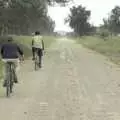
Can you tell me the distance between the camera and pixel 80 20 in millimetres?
133375

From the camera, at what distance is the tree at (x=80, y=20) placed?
5251 inches

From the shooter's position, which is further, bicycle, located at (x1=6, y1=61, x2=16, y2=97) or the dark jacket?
the dark jacket

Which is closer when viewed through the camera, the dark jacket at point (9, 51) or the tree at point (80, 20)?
the dark jacket at point (9, 51)

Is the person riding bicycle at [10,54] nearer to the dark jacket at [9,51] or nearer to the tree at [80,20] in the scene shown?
the dark jacket at [9,51]

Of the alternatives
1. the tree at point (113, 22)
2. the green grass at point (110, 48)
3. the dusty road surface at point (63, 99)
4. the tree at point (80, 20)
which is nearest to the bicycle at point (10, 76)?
the dusty road surface at point (63, 99)

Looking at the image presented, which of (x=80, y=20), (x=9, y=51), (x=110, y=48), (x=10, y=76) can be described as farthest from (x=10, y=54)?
(x=80, y=20)

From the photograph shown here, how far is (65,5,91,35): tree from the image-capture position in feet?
438

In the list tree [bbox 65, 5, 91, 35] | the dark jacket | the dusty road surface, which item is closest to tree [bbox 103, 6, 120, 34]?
tree [bbox 65, 5, 91, 35]

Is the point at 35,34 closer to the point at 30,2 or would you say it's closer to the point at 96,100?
the point at 96,100

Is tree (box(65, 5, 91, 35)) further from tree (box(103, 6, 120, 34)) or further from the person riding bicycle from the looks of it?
the person riding bicycle

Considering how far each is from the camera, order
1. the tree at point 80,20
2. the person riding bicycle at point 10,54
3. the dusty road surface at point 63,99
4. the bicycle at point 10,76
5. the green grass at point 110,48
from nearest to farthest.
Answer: the dusty road surface at point 63,99 → the bicycle at point 10,76 → the person riding bicycle at point 10,54 → the green grass at point 110,48 → the tree at point 80,20

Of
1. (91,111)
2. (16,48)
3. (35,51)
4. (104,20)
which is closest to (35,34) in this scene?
(35,51)

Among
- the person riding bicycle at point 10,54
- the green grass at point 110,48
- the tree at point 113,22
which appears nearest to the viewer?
the person riding bicycle at point 10,54

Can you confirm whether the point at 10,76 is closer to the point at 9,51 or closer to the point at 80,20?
the point at 9,51
